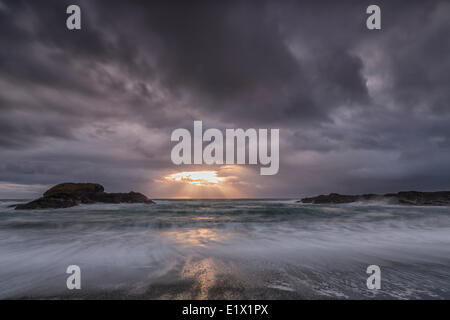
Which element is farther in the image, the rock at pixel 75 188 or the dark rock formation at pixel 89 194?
the rock at pixel 75 188

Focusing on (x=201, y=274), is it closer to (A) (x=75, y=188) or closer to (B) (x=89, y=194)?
(B) (x=89, y=194)

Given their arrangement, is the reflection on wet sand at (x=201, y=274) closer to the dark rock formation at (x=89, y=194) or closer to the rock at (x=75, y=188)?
the dark rock formation at (x=89, y=194)

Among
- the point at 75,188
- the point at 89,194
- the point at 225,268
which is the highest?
the point at 225,268

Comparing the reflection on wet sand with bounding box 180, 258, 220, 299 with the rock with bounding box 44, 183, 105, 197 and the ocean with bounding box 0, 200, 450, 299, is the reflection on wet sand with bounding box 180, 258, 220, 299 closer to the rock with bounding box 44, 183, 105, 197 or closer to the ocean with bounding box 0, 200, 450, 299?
the ocean with bounding box 0, 200, 450, 299

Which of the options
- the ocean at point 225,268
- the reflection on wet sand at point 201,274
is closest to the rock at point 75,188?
the ocean at point 225,268

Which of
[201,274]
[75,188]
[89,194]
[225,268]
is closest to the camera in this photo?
[201,274]

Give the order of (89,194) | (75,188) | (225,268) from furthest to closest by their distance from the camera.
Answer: (75,188) < (89,194) < (225,268)

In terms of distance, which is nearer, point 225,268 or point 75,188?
point 225,268

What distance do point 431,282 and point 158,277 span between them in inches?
218

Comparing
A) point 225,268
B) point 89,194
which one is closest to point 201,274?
point 225,268

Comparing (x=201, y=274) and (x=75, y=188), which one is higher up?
(x=201, y=274)
